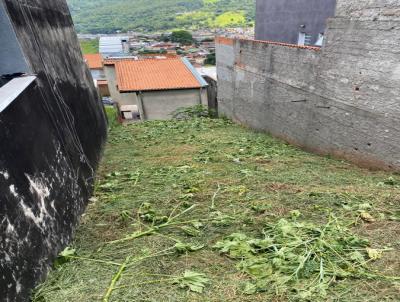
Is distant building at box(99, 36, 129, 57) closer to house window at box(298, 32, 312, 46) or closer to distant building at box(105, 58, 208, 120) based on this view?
distant building at box(105, 58, 208, 120)

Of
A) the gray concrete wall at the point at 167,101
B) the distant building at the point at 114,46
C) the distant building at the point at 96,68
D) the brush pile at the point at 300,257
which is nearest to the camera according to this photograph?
the brush pile at the point at 300,257

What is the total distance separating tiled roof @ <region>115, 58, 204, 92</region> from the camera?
14730mm

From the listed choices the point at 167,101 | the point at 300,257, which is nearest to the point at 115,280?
the point at 300,257

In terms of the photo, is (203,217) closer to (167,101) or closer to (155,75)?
(167,101)

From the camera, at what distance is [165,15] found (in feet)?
357

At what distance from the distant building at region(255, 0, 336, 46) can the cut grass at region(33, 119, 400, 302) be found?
7840mm

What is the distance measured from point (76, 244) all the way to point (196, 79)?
13.7 metres

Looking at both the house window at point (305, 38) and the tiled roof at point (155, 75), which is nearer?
the house window at point (305, 38)

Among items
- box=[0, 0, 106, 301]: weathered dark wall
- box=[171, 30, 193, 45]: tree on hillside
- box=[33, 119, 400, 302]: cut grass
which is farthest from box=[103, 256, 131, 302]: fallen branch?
box=[171, 30, 193, 45]: tree on hillside

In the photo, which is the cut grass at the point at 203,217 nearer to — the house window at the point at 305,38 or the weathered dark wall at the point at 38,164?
the weathered dark wall at the point at 38,164

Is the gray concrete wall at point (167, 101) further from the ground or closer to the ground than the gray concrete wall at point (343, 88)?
closer to the ground

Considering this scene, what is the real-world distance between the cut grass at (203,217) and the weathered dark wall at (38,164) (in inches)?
10.0

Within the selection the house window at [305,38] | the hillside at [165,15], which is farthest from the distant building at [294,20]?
the hillside at [165,15]

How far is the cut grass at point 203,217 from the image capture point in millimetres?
2109
